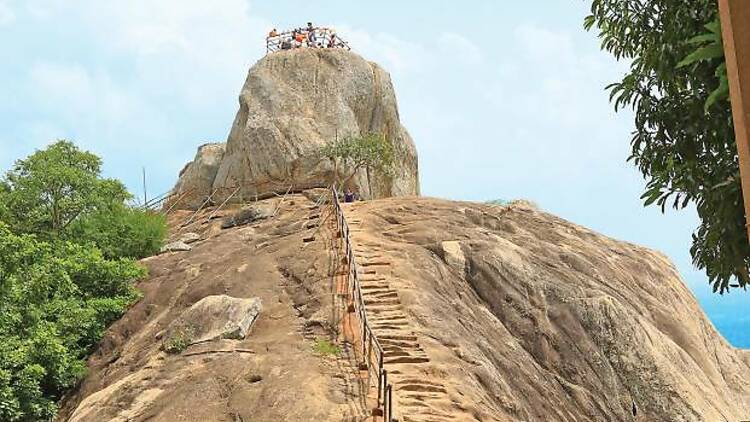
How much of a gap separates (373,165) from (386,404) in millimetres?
23801

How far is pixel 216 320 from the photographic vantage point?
16.7m

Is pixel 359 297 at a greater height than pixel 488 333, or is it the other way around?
pixel 359 297

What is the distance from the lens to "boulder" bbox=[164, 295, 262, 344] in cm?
1620

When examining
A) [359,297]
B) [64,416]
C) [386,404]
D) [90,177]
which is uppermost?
[90,177]

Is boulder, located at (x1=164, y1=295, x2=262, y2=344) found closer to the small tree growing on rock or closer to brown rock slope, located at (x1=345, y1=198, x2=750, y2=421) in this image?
brown rock slope, located at (x1=345, y1=198, x2=750, y2=421)

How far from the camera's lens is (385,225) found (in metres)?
24.6

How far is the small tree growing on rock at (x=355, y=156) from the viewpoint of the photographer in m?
35.0

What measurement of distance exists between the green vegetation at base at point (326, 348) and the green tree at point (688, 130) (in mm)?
9145

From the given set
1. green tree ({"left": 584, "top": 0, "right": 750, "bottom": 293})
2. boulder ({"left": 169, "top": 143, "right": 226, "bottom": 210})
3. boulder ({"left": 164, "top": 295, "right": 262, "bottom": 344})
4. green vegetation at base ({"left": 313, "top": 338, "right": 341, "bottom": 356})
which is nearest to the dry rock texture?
boulder ({"left": 164, "top": 295, "right": 262, "bottom": 344})

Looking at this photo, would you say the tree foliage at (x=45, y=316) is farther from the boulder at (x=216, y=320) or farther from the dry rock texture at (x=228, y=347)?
the boulder at (x=216, y=320)

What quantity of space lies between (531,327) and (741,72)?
15397 mm

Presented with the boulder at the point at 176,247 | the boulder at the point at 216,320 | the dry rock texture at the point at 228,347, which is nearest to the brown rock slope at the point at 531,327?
the dry rock texture at the point at 228,347

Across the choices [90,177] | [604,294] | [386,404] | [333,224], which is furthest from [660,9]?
[90,177]

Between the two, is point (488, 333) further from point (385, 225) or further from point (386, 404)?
point (385, 225)
